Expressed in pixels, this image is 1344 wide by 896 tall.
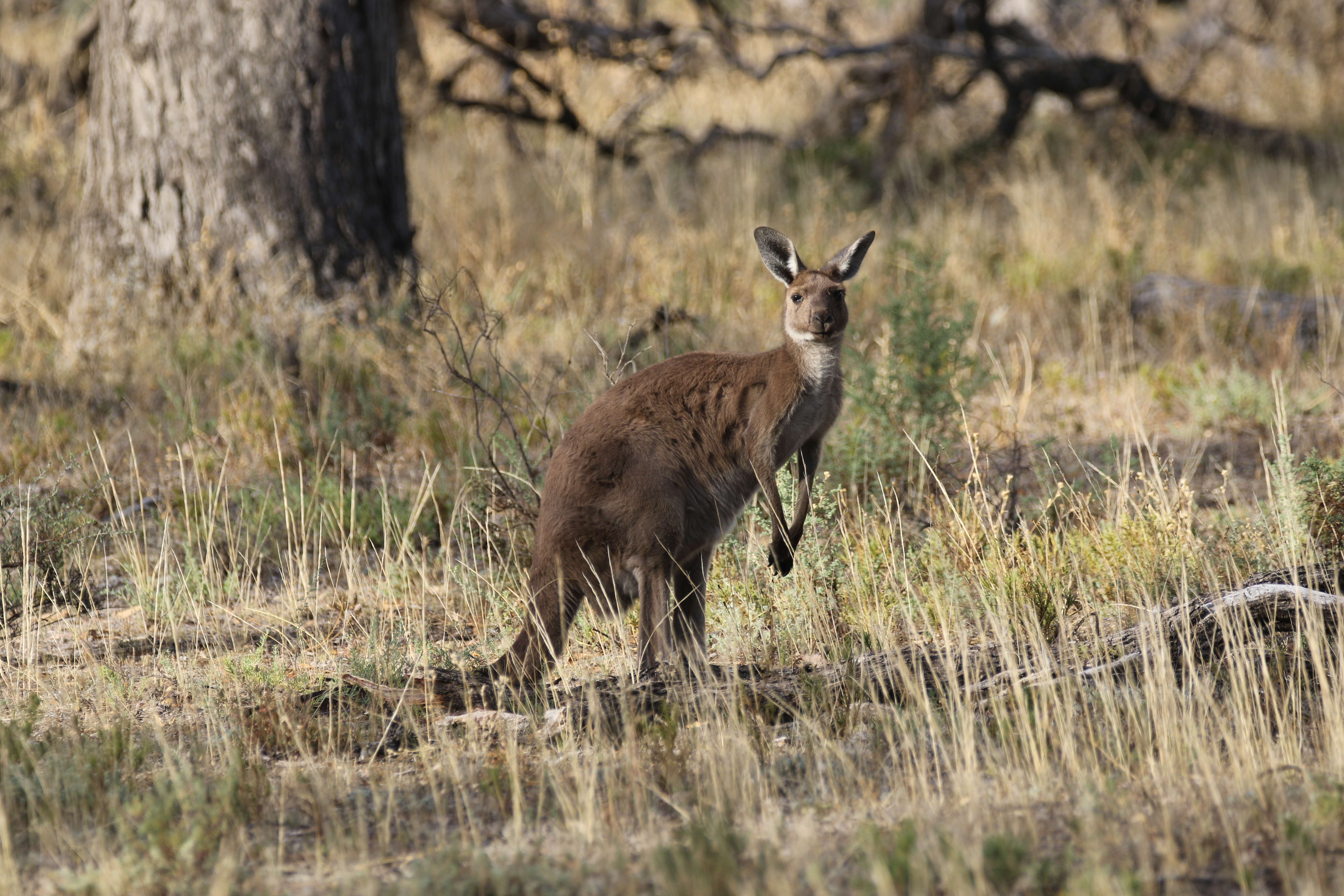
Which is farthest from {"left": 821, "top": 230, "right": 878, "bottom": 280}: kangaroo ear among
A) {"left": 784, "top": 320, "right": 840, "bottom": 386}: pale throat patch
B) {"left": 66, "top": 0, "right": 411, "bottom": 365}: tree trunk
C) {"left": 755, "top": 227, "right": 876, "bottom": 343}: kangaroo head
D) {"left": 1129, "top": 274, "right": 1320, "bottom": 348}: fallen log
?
{"left": 1129, "top": 274, "right": 1320, "bottom": 348}: fallen log

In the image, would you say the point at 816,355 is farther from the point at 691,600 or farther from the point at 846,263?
the point at 691,600

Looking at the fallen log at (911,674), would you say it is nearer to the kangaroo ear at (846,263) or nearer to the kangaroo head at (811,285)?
the kangaroo head at (811,285)

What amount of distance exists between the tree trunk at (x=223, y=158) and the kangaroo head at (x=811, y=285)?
435 centimetres

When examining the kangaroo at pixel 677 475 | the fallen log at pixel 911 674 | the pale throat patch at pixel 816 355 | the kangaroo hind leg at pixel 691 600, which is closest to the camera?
the fallen log at pixel 911 674

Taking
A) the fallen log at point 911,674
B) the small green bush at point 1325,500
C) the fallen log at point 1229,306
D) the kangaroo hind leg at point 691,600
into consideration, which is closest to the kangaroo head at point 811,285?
the kangaroo hind leg at point 691,600

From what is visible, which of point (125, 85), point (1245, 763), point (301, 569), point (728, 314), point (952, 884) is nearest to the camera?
point (952, 884)

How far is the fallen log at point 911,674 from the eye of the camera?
3922 mm

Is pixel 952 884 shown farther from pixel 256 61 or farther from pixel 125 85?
pixel 125 85

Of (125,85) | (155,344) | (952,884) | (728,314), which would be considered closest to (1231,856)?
(952,884)

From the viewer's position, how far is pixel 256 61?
794 centimetres

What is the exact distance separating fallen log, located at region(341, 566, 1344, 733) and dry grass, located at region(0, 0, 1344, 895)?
81 mm

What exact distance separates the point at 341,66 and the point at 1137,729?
6.67 m

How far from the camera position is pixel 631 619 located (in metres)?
5.15

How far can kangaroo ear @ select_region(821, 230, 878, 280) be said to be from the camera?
14.7 ft
